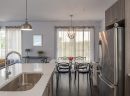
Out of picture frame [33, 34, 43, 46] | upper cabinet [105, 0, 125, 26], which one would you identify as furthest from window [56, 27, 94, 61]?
upper cabinet [105, 0, 125, 26]

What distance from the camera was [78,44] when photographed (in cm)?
917

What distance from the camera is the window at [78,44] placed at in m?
9.12

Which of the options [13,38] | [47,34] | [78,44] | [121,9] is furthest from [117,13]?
[13,38]

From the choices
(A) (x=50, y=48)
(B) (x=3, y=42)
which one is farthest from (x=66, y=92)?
(B) (x=3, y=42)

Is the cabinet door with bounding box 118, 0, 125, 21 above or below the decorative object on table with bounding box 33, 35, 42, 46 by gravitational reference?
above

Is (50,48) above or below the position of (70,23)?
below

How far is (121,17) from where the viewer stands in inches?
123

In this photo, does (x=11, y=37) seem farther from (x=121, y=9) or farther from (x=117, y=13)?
(x=121, y=9)

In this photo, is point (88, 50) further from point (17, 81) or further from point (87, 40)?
point (17, 81)

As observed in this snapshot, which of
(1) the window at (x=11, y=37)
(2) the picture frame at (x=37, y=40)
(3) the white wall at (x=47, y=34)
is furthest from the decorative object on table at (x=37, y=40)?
(1) the window at (x=11, y=37)

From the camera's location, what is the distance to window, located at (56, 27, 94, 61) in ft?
29.9

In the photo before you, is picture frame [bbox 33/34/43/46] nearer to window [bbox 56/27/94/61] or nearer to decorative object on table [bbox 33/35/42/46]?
decorative object on table [bbox 33/35/42/46]

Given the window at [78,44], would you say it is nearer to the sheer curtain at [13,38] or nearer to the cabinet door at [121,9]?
the sheer curtain at [13,38]

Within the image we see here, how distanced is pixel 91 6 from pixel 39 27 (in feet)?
13.2
